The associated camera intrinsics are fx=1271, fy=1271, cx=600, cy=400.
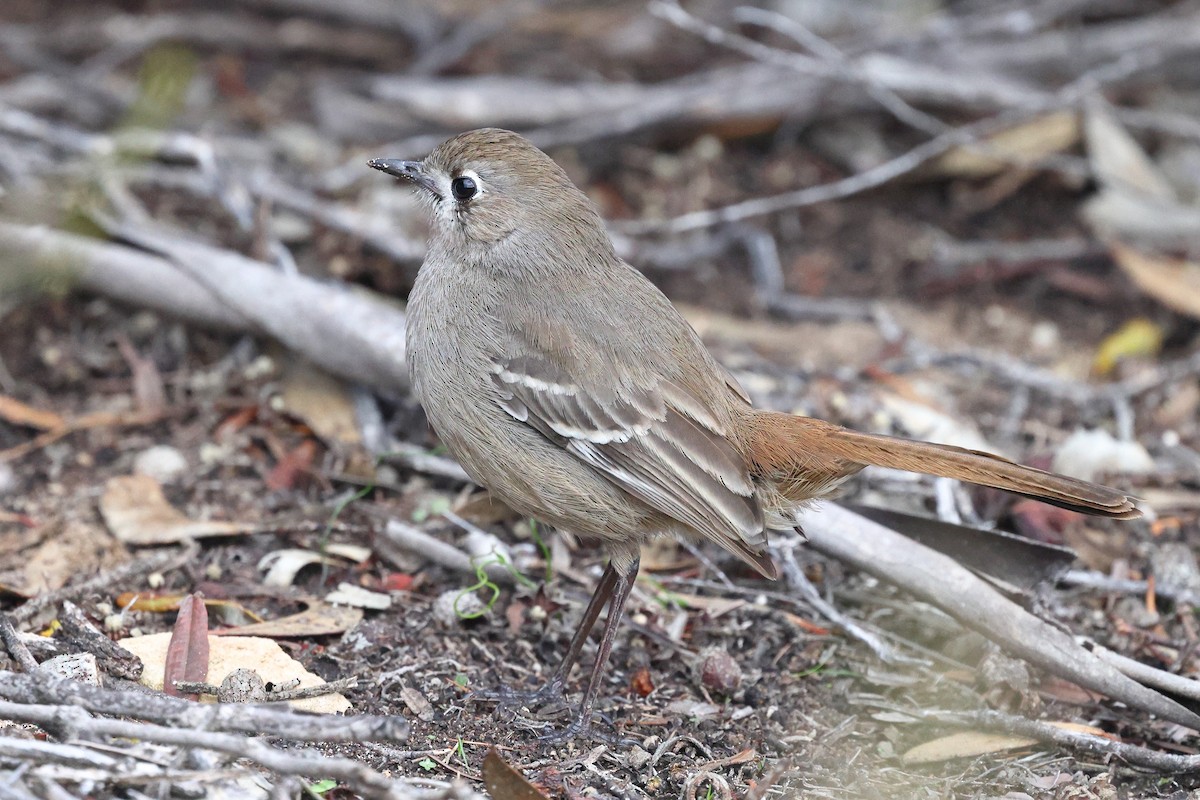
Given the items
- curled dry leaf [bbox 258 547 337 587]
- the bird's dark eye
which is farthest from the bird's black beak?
curled dry leaf [bbox 258 547 337 587]

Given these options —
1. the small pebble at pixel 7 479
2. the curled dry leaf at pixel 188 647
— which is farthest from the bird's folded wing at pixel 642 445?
the small pebble at pixel 7 479

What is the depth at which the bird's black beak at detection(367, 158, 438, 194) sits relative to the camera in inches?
181

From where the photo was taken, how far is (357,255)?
6113mm

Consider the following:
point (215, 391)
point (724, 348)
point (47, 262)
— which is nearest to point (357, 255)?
point (215, 391)

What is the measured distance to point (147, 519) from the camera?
4750 millimetres

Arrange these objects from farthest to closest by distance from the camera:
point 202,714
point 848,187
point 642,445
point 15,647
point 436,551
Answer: point 848,187 → point 436,551 → point 642,445 → point 15,647 → point 202,714

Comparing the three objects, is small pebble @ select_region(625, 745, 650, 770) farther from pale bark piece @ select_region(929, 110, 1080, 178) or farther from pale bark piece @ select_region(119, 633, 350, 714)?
pale bark piece @ select_region(929, 110, 1080, 178)

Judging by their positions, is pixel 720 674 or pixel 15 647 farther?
pixel 720 674

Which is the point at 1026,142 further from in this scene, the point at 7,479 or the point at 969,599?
the point at 7,479

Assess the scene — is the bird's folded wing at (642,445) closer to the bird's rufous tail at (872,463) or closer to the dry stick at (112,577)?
the bird's rufous tail at (872,463)

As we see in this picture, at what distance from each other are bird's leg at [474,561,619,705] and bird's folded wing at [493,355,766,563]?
0.34 metres

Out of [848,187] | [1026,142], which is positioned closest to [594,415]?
[848,187]

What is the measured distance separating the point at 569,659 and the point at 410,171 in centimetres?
183

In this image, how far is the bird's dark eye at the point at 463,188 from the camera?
4.51 meters
